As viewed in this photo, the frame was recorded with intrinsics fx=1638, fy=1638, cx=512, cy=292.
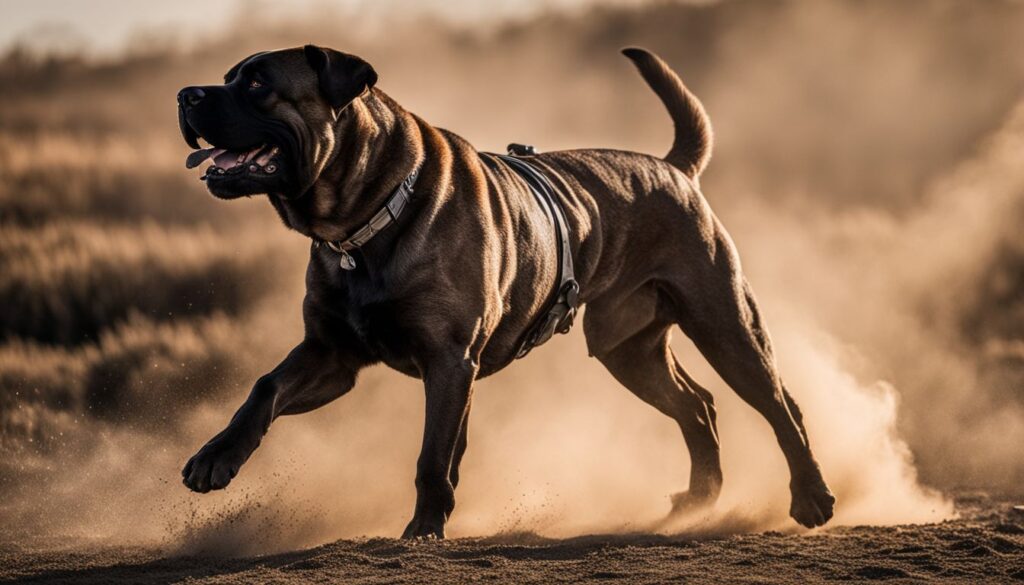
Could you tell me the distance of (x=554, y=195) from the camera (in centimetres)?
719

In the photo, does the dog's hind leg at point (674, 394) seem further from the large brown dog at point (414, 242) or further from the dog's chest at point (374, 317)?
the dog's chest at point (374, 317)

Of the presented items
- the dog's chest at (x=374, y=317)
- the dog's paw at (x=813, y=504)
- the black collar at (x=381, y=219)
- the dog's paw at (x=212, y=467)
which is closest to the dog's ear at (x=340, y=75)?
the black collar at (x=381, y=219)

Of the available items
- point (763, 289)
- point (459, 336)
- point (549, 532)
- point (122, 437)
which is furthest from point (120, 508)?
point (763, 289)

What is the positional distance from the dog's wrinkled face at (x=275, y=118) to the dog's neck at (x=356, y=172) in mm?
96

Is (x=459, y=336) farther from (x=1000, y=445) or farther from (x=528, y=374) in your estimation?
(x=1000, y=445)

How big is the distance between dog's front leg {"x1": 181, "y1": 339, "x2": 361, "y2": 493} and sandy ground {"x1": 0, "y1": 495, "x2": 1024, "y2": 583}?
358mm

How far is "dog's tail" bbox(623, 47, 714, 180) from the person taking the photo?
814cm

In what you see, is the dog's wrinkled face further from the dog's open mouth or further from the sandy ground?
the sandy ground

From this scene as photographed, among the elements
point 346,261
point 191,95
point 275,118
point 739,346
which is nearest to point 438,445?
point 346,261

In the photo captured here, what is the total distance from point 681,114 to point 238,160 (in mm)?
2936

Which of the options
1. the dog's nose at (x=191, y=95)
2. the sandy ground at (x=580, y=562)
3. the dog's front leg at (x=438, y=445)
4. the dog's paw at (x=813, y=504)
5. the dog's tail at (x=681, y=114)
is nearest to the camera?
the sandy ground at (x=580, y=562)

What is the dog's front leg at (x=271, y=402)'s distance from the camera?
6020 mm

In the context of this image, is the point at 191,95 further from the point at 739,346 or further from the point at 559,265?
the point at 739,346

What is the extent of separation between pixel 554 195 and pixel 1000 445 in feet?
17.6
